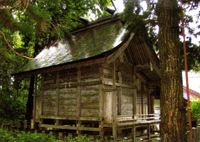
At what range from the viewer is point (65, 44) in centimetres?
1526

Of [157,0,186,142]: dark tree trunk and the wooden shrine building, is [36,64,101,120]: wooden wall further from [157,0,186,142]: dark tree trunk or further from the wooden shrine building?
[157,0,186,142]: dark tree trunk

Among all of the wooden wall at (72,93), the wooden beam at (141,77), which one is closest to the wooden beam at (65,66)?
the wooden wall at (72,93)

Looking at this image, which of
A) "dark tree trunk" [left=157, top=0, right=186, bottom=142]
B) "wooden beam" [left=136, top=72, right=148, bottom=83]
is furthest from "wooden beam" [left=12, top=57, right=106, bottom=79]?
"wooden beam" [left=136, top=72, right=148, bottom=83]

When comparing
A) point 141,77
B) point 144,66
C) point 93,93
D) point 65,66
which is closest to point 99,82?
point 93,93

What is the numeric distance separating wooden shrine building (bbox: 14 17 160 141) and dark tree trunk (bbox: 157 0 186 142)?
3.51m

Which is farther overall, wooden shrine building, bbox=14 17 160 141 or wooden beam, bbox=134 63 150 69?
wooden beam, bbox=134 63 150 69

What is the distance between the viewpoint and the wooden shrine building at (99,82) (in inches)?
429

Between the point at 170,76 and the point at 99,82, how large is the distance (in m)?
4.95

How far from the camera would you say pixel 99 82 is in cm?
1102

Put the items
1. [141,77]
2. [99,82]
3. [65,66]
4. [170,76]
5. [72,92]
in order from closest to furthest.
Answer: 1. [170,76]
2. [99,82]
3. [65,66]
4. [72,92]
5. [141,77]

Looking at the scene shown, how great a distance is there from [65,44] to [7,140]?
8.20 meters

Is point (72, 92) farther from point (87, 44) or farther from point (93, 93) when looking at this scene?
point (87, 44)

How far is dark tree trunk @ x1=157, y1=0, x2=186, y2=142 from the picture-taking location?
6.38 metres

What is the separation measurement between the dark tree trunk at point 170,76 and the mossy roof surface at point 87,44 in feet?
11.7
